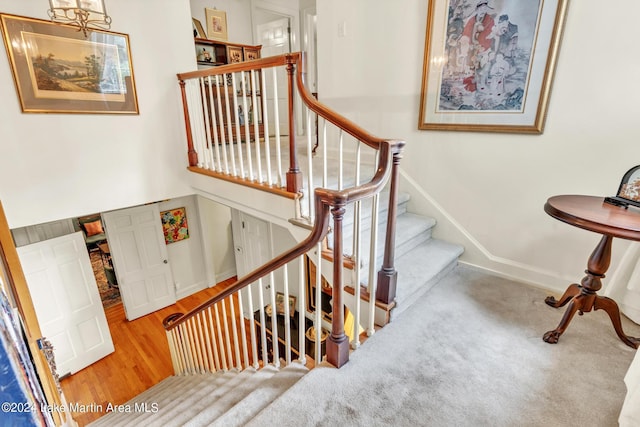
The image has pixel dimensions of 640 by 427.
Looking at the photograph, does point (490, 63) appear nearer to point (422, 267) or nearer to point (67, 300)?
point (422, 267)

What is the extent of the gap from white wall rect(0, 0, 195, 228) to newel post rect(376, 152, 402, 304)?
108 inches

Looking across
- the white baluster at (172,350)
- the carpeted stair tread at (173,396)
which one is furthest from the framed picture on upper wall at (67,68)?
the carpeted stair tread at (173,396)

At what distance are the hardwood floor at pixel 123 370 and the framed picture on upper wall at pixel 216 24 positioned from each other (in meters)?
4.49

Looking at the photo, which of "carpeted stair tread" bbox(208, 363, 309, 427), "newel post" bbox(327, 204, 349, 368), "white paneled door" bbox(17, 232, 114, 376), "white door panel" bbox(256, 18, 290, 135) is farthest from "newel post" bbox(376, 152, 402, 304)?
"white paneled door" bbox(17, 232, 114, 376)

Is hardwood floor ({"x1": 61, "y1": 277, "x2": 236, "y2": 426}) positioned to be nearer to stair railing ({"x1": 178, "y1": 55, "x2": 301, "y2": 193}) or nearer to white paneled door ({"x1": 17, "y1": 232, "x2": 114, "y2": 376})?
white paneled door ({"x1": 17, "y1": 232, "x2": 114, "y2": 376})

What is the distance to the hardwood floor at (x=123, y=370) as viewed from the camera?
3.66m

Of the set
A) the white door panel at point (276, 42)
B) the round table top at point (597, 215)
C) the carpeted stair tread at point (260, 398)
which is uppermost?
the white door panel at point (276, 42)

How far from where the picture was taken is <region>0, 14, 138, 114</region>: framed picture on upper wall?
251 cm

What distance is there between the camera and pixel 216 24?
15.1 ft

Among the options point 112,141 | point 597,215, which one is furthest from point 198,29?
point 597,215

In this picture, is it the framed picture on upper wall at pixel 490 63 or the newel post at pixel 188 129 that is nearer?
the framed picture on upper wall at pixel 490 63

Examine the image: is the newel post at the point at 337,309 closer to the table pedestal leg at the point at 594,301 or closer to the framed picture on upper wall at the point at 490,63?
the table pedestal leg at the point at 594,301

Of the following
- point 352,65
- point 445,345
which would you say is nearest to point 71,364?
point 445,345

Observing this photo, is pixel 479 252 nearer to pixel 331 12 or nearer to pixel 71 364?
pixel 331 12
